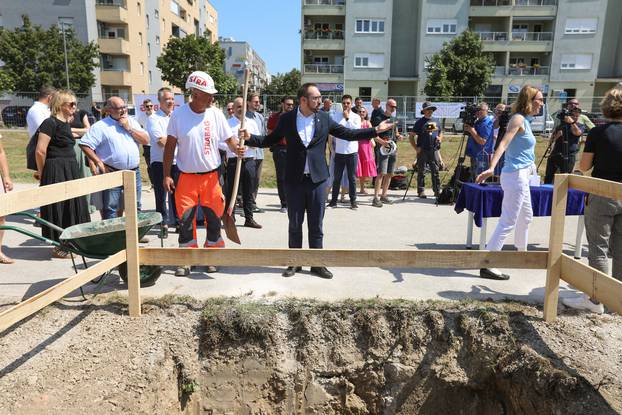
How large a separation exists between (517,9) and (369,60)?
14.1 m

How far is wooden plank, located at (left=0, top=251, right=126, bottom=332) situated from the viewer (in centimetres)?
297

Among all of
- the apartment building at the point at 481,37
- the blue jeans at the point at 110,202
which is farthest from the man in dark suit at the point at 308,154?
the apartment building at the point at 481,37

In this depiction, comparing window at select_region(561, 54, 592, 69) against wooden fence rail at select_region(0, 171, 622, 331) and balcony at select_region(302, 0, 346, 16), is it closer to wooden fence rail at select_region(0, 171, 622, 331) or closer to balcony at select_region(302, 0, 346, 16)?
balcony at select_region(302, 0, 346, 16)

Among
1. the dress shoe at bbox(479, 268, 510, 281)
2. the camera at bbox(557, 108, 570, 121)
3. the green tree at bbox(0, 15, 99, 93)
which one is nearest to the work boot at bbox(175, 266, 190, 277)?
the dress shoe at bbox(479, 268, 510, 281)

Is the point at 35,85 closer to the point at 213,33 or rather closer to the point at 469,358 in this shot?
the point at 469,358

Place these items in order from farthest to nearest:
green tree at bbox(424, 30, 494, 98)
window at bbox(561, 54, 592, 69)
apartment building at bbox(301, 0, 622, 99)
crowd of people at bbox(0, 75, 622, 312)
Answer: window at bbox(561, 54, 592, 69) → apartment building at bbox(301, 0, 622, 99) → green tree at bbox(424, 30, 494, 98) → crowd of people at bbox(0, 75, 622, 312)

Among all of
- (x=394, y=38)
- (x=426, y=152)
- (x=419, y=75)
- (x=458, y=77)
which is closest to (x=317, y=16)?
(x=394, y=38)

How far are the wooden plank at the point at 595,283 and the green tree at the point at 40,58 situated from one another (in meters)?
36.7

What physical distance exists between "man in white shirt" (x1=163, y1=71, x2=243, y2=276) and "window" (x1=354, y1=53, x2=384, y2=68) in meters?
42.2

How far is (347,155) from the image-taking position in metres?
8.55

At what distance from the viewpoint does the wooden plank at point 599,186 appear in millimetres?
3207

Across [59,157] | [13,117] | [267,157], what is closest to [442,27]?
[267,157]

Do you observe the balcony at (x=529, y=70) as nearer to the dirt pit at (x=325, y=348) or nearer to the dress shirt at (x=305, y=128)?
the dress shirt at (x=305, y=128)

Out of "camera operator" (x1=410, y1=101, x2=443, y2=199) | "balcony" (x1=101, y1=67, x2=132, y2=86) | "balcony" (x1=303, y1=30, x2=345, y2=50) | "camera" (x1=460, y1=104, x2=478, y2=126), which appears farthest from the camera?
"balcony" (x1=303, y1=30, x2=345, y2=50)
